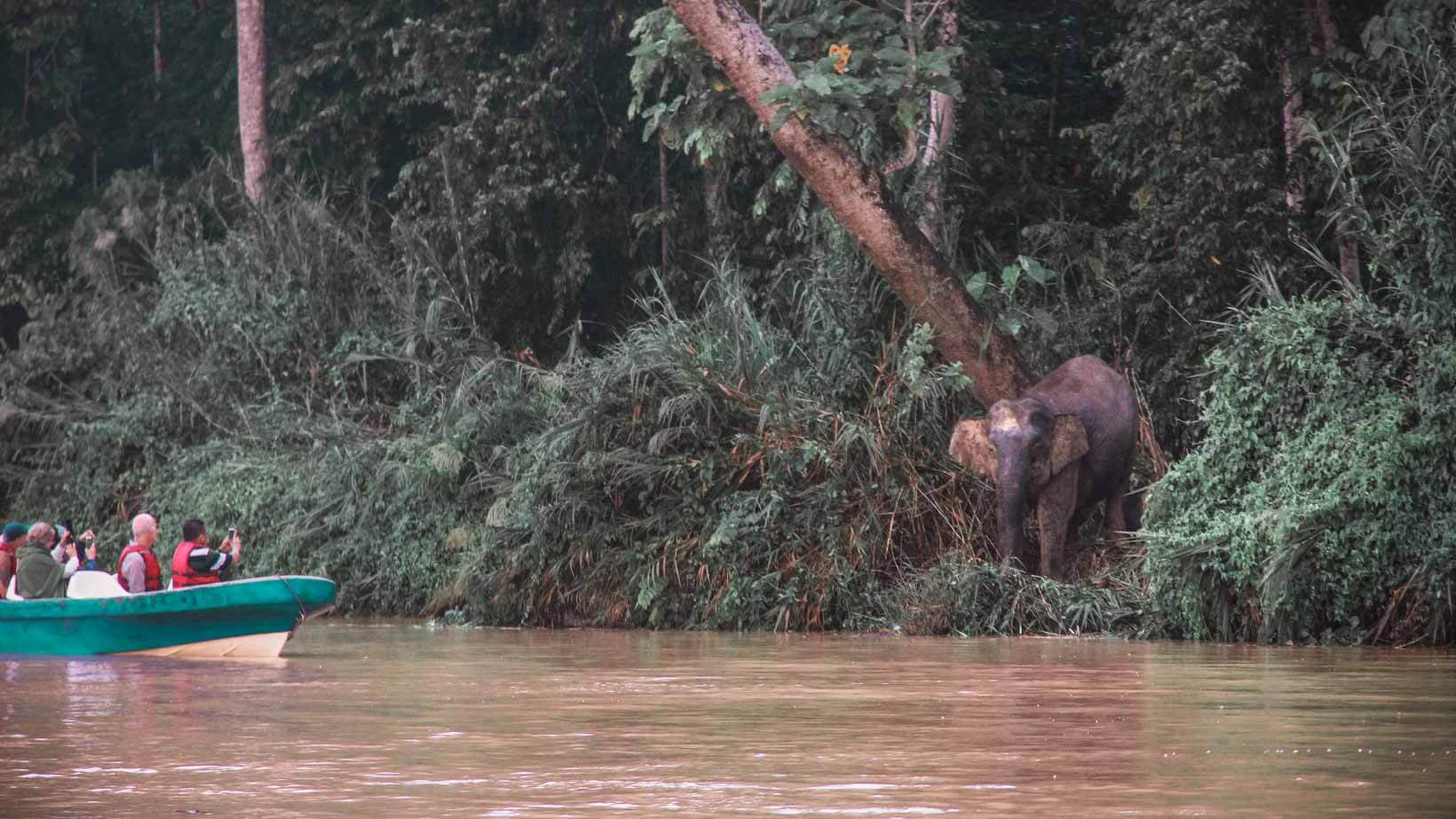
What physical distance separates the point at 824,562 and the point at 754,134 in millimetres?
7553

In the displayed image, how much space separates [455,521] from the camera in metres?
22.3

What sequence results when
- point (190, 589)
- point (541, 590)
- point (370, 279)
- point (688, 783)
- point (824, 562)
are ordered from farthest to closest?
point (370, 279)
point (541, 590)
point (824, 562)
point (190, 589)
point (688, 783)

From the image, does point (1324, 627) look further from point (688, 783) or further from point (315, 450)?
point (315, 450)

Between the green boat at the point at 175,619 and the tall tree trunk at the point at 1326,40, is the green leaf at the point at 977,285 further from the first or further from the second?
the green boat at the point at 175,619

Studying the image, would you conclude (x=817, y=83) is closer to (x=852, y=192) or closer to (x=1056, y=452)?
(x=852, y=192)

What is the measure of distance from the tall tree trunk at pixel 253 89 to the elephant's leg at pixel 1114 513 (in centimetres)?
1495

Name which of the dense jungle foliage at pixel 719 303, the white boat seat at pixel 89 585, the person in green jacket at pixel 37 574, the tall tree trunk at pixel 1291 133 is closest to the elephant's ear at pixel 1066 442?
the dense jungle foliage at pixel 719 303

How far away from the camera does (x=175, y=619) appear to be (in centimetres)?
1552

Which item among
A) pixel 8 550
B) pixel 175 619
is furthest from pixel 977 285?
pixel 8 550

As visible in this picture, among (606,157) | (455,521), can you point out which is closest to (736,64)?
(455,521)

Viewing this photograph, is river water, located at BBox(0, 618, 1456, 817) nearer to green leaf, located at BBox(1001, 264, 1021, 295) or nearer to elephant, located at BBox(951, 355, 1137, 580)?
elephant, located at BBox(951, 355, 1137, 580)

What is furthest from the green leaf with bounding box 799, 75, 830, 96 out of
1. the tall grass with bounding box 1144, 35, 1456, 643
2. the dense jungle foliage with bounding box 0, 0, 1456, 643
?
the tall grass with bounding box 1144, 35, 1456, 643

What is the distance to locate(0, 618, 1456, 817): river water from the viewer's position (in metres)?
6.27

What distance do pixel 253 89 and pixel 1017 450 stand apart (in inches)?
628
